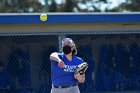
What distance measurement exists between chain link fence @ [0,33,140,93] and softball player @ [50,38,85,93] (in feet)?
9.45

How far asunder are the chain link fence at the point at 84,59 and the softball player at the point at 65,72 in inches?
113

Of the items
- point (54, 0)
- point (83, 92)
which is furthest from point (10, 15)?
point (54, 0)

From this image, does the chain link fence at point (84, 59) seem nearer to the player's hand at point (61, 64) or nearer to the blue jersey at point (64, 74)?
the blue jersey at point (64, 74)

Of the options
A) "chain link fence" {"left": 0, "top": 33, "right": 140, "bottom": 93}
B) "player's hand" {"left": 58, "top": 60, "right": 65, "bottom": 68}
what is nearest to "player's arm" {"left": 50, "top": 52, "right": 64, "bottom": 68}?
"player's hand" {"left": 58, "top": 60, "right": 65, "bottom": 68}

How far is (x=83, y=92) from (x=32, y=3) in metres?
A: 28.5

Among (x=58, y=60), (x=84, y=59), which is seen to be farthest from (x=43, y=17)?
(x=58, y=60)

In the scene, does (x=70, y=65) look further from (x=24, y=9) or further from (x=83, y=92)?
(x=24, y=9)

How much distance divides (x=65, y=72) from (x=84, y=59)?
3.25 metres

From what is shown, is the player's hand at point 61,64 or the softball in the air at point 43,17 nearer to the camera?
the player's hand at point 61,64

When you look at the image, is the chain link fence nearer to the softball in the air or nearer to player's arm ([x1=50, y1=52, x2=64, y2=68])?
the softball in the air

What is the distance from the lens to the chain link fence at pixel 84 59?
34.3ft

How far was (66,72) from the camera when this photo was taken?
7.36 m

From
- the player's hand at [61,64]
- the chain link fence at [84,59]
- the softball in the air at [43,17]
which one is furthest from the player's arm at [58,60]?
the chain link fence at [84,59]

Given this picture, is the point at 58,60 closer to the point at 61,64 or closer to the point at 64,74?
the point at 61,64
